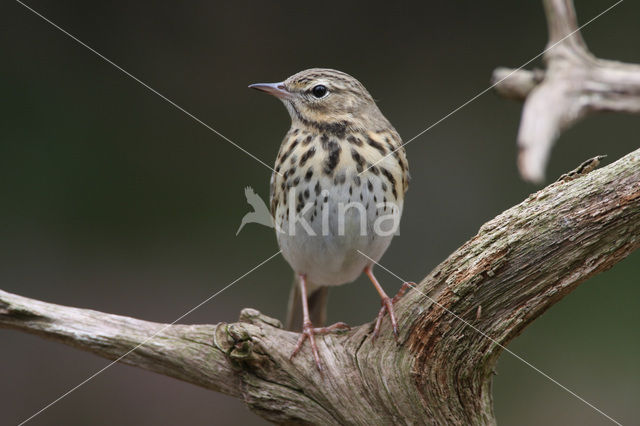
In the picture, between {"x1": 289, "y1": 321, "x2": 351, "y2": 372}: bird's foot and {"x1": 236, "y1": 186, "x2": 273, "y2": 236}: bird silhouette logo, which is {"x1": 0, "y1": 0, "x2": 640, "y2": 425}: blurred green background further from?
{"x1": 289, "y1": 321, "x2": 351, "y2": 372}: bird's foot

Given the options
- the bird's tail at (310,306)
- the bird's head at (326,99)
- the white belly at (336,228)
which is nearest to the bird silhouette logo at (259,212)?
the bird's tail at (310,306)

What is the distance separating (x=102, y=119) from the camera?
5023mm

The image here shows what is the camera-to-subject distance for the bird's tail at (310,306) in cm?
346

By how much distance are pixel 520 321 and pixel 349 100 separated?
1193 mm

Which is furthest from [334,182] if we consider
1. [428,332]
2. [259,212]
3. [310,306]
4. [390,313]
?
[259,212]

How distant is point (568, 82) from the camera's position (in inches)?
126

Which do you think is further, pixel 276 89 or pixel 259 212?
pixel 259 212

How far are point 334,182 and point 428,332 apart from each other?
0.69 metres

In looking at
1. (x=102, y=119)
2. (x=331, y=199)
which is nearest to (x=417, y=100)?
(x=102, y=119)

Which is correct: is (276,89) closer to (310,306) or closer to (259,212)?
(259,212)

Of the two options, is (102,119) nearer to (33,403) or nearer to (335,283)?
(33,403)

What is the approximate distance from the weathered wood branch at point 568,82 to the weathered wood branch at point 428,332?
104cm

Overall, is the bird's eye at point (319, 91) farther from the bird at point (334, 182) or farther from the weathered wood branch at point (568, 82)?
the weathered wood branch at point (568, 82)

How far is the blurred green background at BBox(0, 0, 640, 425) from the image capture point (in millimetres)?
4797
